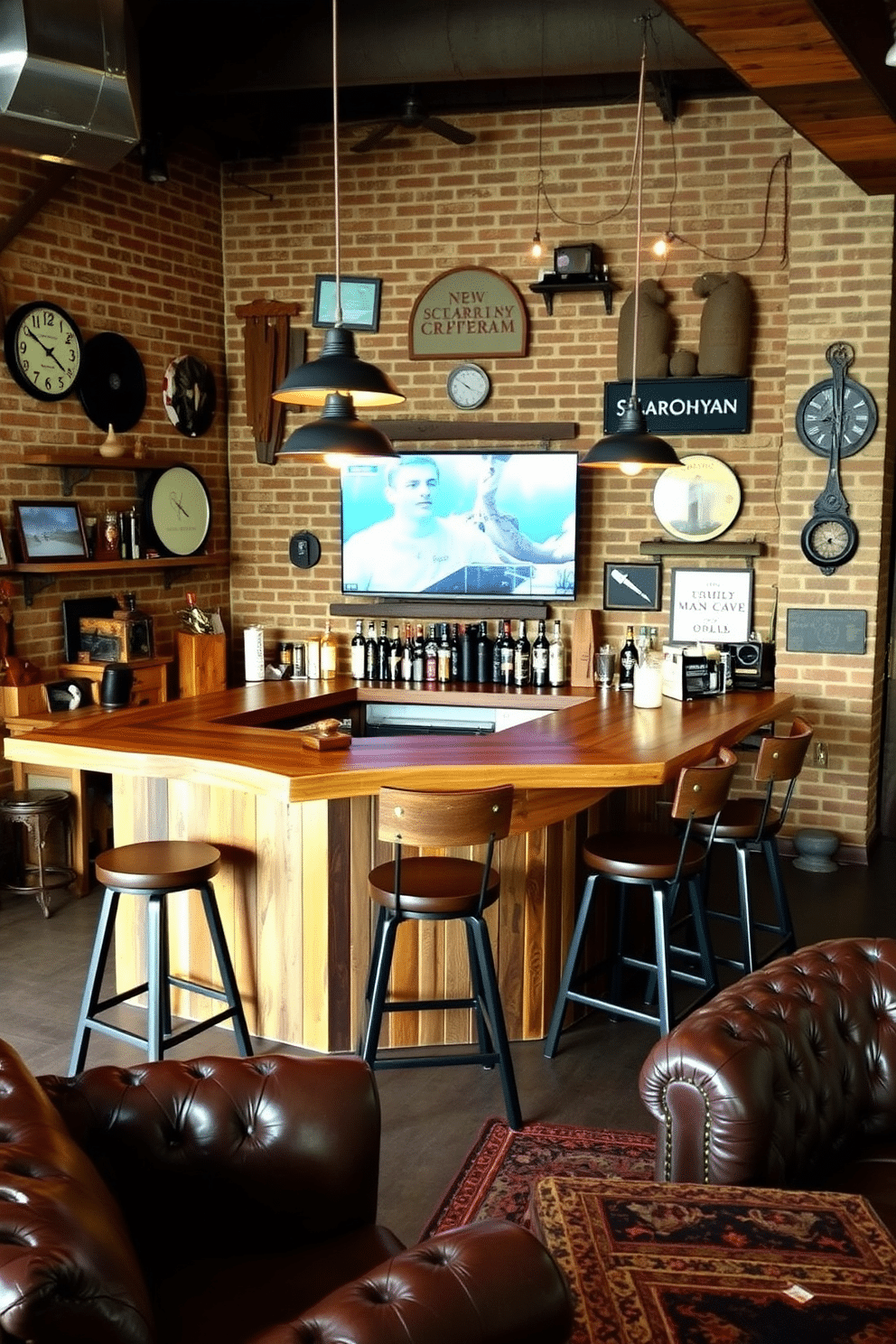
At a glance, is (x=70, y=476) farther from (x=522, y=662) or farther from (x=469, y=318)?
(x=522, y=662)

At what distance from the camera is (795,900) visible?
18.3 ft

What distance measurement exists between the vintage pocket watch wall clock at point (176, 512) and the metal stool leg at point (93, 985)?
3.17 metres

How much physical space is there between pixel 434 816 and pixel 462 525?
11.8ft

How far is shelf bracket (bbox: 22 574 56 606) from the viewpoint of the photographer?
584 cm

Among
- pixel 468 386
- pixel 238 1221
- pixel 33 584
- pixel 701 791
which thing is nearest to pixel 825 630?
pixel 468 386

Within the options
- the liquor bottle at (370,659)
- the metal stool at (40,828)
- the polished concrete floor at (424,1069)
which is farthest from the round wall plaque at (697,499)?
the metal stool at (40,828)

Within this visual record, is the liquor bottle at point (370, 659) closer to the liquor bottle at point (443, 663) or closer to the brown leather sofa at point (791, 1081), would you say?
the liquor bottle at point (443, 663)

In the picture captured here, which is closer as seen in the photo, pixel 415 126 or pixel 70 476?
pixel 70 476

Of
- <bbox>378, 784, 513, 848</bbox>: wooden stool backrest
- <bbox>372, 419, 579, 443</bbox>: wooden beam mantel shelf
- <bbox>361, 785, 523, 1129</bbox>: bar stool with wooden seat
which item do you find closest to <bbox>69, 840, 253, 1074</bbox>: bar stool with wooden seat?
<bbox>361, 785, 523, 1129</bbox>: bar stool with wooden seat

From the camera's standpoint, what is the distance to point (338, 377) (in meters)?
3.70

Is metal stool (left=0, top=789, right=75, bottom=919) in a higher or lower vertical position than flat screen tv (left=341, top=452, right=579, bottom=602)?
lower

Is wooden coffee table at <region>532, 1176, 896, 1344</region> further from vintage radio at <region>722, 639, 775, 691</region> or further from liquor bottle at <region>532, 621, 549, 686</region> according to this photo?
liquor bottle at <region>532, 621, 549, 686</region>

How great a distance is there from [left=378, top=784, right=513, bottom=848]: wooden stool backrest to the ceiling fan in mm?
3904

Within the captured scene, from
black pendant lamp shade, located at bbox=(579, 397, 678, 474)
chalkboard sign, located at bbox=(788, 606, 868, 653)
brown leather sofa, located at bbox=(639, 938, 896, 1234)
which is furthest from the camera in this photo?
chalkboard sign, located at bbox=(788, 606, 868, 653)
